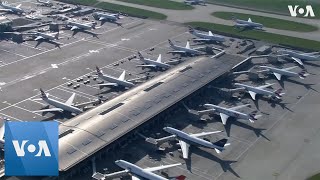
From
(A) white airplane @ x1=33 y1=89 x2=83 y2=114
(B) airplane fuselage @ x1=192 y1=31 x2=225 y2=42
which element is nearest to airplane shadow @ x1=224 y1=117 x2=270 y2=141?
(A) white airplane @ x1=33 y1=89 x2=83 y2=114

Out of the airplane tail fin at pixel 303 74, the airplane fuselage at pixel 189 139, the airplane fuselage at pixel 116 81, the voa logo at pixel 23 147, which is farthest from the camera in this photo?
the airplane tail fin at pixel 303 74

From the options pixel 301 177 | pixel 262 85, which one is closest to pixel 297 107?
pixel 262 85

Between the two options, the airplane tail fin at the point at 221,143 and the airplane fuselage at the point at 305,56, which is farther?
the airplane fuselage at the point at 305,56

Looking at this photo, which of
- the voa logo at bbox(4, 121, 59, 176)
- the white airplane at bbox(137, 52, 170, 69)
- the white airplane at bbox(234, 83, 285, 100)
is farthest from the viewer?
the white airplane at bbox(137, 52, 170, 69)

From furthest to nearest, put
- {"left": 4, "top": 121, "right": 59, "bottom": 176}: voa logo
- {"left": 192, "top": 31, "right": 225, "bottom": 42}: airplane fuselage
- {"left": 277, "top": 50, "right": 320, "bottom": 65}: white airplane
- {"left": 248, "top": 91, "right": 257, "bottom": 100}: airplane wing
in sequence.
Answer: {"left": 192, "top": 31, "right": 225, "bottom": 42}: airplane fuselage
{"left": 277, "top": 50, "right": 320, "bottom": 65}: white airplane
{"left": 248, "top": 91, "right": 257, "bottom": 100}: airplane wing
{"left": 4, "top": 121, "right": 59, "bottom": 176}: voa logo

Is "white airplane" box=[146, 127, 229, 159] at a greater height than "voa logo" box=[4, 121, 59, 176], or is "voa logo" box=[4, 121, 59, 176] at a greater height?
"voa logo" box=[4, 121, 59, 176]

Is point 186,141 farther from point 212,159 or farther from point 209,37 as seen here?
point 209,37

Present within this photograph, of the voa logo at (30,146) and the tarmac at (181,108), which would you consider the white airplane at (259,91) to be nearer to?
the tarmac at (181,108)

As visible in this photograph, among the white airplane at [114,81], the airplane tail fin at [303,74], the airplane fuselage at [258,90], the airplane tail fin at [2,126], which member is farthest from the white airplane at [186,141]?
the airplane tail fin at [303,74]

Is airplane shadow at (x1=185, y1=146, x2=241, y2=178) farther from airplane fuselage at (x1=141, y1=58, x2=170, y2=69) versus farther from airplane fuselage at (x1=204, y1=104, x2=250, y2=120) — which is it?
airplane fuselage at (x1=141, y1=58, x2=170, y2=69)

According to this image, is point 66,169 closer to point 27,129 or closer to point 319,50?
point 27,129
